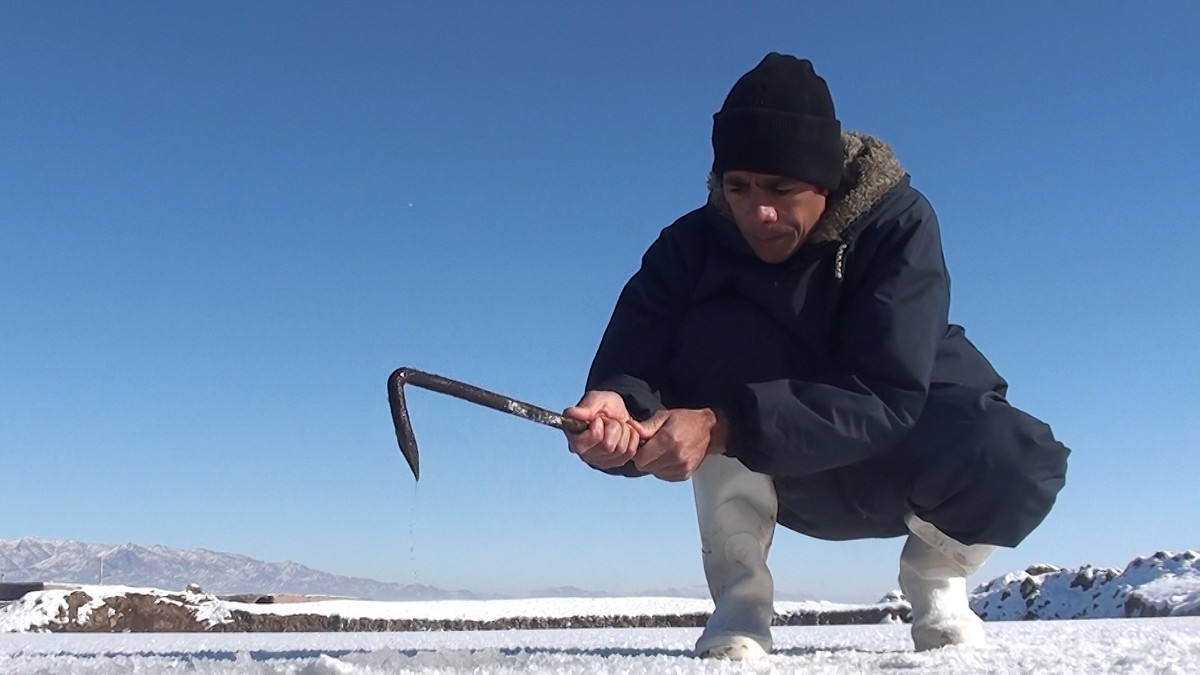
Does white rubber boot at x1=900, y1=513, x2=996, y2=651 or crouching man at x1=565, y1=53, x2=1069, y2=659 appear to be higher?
crouching man at x1=565, y1=53, x2=1069, y2=659

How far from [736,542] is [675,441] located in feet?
1.56

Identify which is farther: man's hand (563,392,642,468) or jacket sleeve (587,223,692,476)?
jacket sleeve (587,223,692,476)

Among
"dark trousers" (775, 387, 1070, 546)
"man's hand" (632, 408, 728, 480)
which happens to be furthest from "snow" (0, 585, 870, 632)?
"man's hand" (632, 408, 728, 480)

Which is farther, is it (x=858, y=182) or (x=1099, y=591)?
(x=1099, y=591)

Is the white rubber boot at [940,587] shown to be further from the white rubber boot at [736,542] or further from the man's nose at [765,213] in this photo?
the man's nose at [765,213]

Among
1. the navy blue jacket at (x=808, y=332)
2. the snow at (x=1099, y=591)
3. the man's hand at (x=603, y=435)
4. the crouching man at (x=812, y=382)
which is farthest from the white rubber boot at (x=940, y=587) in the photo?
the snow at (x=1099, y=591)

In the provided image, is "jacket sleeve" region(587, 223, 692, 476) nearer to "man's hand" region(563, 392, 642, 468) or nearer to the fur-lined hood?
the fur-lined hood

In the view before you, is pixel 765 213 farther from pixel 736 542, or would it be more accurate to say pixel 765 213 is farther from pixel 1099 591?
pixel 1099 591

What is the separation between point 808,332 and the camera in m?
2.12

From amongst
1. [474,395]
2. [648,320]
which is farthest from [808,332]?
[474,395]

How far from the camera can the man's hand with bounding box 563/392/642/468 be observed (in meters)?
1.60

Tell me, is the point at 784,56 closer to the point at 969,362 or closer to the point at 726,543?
the point at 969,362

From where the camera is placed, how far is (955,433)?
1938mm

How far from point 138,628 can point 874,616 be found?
4205 millimetres
